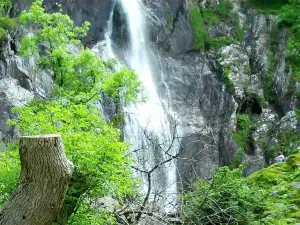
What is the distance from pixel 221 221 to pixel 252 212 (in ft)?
1.97

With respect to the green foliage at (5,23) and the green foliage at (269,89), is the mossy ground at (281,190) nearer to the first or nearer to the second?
the green foliage at (5,23)

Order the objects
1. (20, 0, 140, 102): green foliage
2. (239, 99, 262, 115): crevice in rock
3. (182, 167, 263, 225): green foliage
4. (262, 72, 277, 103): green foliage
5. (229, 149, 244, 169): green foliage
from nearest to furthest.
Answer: (182, 167, 263, 225): green foliage → (20, 0, 140, 102): green foliage → (229, 149, 244, 169): green foliage → (239, 99, 262, 115): crevice in rock → (262, 72, 277, 103): green foliage

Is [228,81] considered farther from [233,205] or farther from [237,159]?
[233,205]

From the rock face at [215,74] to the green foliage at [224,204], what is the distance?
639 inches

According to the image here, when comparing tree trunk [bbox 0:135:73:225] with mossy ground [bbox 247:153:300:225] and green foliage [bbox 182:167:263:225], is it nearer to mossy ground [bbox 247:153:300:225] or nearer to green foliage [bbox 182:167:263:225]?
green foliage [bbox 182:167:263:225]

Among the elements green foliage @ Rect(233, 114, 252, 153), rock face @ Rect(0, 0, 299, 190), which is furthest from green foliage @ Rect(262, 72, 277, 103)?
green foliage @ Rect(233, 114, 252, 153)

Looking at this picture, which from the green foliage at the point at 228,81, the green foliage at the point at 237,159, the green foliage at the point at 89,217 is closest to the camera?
the green foliage at the point at 89,217

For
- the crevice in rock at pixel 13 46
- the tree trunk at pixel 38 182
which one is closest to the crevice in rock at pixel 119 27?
the crevice in rock at pixel 13 46

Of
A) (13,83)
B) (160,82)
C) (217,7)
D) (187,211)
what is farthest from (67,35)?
(217,7)

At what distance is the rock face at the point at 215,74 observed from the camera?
27078 mm

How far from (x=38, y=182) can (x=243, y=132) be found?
23.2 meters

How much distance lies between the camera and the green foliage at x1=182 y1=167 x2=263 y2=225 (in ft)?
29.6

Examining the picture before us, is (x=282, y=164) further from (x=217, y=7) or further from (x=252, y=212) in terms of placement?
(x=217, y=7)

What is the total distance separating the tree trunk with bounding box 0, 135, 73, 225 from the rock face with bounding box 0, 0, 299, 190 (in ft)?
65.3
